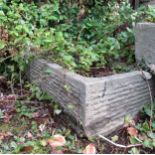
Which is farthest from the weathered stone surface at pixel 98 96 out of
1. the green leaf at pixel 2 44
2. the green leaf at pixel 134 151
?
the green leaf at pixel 2 44

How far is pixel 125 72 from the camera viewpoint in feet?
8.18

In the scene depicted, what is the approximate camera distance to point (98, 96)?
2.12 metres

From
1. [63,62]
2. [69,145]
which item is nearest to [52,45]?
[63,62]

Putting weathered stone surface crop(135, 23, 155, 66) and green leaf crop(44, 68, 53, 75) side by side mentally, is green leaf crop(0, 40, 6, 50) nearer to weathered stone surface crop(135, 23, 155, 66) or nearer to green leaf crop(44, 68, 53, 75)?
green leaf crop(44, 68, 53, 75)

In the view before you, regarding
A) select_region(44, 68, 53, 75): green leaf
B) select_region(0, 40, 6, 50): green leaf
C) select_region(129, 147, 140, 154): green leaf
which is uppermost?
select_region(0, 40, 6, 50): green leaf

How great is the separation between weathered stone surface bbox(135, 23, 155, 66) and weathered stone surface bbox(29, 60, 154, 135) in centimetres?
22

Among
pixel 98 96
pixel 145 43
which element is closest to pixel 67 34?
pixel 145 43

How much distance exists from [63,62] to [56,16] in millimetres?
1049

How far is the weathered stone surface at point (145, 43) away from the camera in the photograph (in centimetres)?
252

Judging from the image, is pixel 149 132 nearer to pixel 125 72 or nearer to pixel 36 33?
pixel 125 72

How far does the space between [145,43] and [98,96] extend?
735 millimetres

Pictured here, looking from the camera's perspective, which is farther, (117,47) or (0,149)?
(117,47)

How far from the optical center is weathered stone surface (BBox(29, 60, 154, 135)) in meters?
2.09

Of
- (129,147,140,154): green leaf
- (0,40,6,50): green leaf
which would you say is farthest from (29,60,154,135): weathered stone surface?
(0,40,6,50): green leaf
